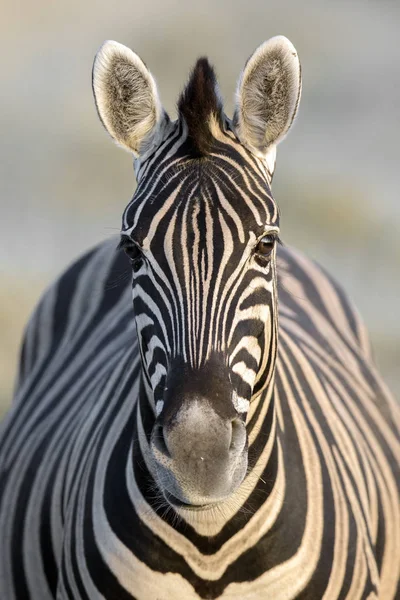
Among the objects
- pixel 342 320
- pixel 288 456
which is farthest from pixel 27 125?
pixel 288 456

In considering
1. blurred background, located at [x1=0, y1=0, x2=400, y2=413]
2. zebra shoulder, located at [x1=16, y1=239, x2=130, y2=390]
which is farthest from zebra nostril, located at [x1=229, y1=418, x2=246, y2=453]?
blurred background, located at [x1=0, y1=0, x2=400, y2=413]

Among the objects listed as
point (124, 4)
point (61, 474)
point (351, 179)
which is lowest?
point (61, 474)

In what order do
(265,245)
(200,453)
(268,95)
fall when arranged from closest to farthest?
(200,453)
(265,245)
(268,95)

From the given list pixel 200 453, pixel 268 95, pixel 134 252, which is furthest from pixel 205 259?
pixel 268 95

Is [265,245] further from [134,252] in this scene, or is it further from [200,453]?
[200,453]

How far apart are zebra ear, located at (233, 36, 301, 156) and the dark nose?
1.10 meters

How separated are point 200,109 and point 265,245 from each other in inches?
19.9

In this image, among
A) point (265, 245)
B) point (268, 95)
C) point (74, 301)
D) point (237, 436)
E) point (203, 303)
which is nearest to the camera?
point (237, 436)

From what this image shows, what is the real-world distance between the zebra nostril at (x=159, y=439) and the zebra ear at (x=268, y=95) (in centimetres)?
111

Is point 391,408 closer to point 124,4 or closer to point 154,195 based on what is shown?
point 154,195

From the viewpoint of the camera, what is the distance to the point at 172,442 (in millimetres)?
3168

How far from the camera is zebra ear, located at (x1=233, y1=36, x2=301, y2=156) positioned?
3.76 metres

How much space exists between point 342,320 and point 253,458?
7.33ft

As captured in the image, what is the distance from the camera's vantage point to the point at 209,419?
10.4 ft
